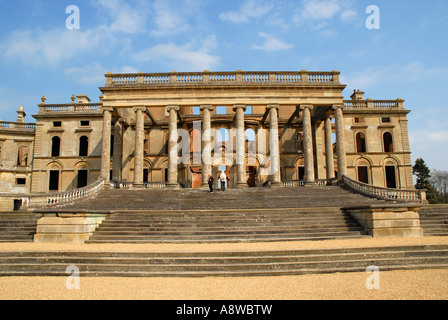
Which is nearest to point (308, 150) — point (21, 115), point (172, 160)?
point (172, 160)

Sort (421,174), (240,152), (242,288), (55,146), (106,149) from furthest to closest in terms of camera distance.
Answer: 1. (421,174)
2. (55,146)
3. (106,149)
4. (240,152)
5. (242,288)

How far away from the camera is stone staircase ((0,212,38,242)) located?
1309 cm

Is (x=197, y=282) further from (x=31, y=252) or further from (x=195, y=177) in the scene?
(x=195, y=177)

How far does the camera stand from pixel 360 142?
109ft

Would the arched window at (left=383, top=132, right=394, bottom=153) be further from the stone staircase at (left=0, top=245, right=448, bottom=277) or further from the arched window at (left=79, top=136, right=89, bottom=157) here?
the arched window at (left=79, top=136, right=89, bottom=157)

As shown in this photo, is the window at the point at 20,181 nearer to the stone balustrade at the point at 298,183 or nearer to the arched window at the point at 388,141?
the stone balustrade at the point at 298,183

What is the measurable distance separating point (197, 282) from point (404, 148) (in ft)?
106

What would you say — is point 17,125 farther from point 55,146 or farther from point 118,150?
point 118,150

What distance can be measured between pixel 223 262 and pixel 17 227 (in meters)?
11.1

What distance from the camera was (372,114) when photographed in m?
33.0

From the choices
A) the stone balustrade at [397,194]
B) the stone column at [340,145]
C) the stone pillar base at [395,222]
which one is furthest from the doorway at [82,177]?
the stone pillar base at [395,222]

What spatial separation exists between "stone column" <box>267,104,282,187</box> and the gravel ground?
1729cm

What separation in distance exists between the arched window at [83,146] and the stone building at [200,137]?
101mm

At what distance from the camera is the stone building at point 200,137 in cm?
2634
